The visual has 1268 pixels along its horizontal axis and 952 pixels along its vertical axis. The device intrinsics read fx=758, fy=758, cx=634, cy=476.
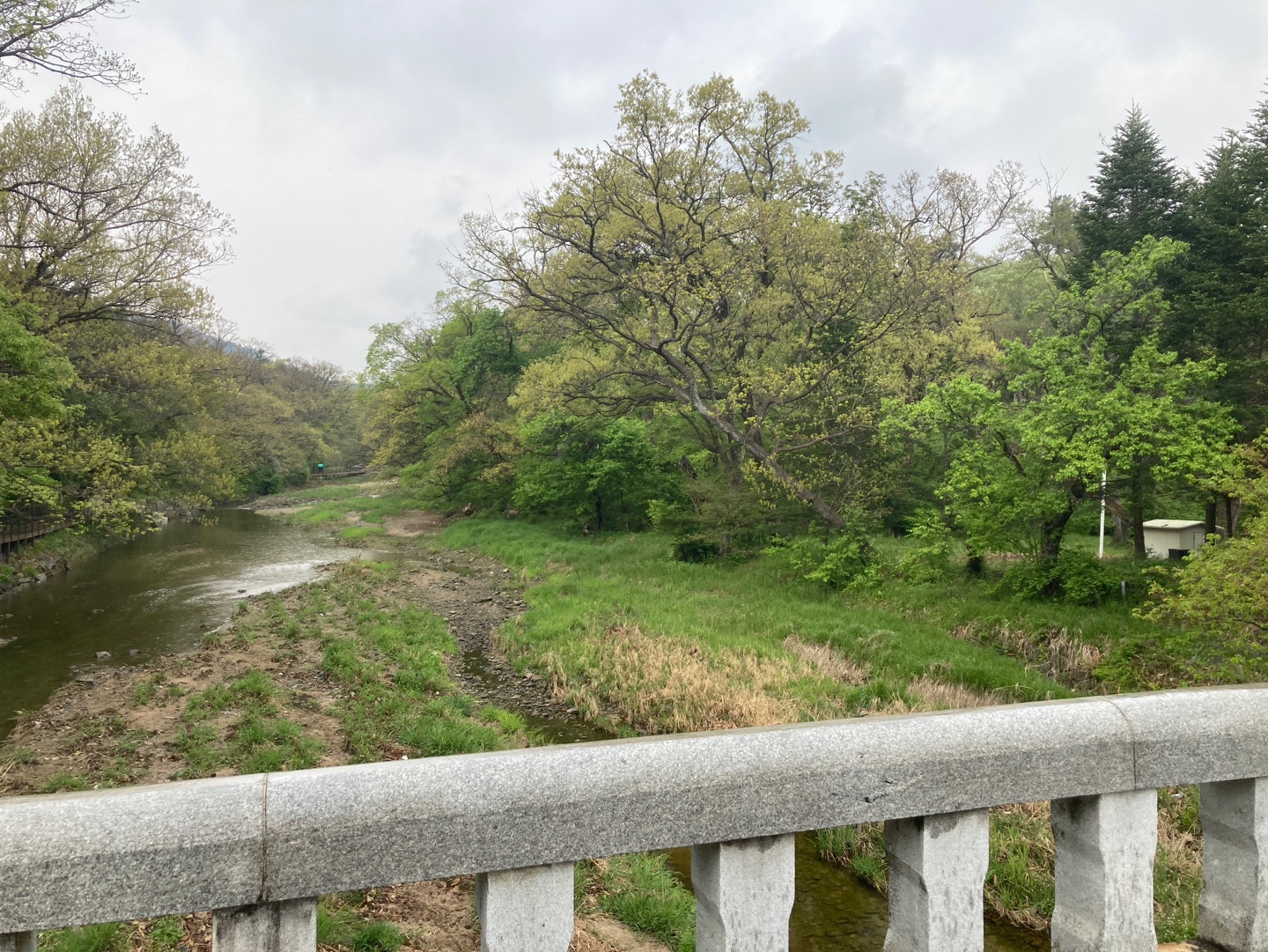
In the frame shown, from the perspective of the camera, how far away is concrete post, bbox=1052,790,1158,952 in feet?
6.41

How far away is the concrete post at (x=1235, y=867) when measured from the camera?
6.66 feet

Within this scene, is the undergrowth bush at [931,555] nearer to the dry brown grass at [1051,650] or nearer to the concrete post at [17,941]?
the dry brown grass at [1051,650]

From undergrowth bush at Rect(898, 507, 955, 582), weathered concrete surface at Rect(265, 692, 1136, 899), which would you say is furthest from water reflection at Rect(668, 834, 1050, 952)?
undergrowth bush at Rect(898, 507, 955, 582)

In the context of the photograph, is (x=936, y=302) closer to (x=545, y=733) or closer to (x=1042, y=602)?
(x=1042, y=602)

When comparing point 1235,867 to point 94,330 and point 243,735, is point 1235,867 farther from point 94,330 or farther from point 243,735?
point 94,330

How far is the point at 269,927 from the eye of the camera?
1618mm

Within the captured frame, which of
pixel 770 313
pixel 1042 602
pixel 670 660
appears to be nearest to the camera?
pixel 670 660

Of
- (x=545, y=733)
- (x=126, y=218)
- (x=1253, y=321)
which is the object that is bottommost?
(x=545, y=733)

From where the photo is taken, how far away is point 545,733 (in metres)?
10.8

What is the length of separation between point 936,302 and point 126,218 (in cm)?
2309

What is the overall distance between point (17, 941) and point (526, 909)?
1014mm

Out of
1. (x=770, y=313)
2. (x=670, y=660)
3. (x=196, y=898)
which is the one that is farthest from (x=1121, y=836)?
(x=770, y=313)

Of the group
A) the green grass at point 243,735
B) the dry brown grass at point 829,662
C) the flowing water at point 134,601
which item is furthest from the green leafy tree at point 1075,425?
the flowing water at point 134,601

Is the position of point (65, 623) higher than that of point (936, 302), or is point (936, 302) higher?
point (936, 302)
